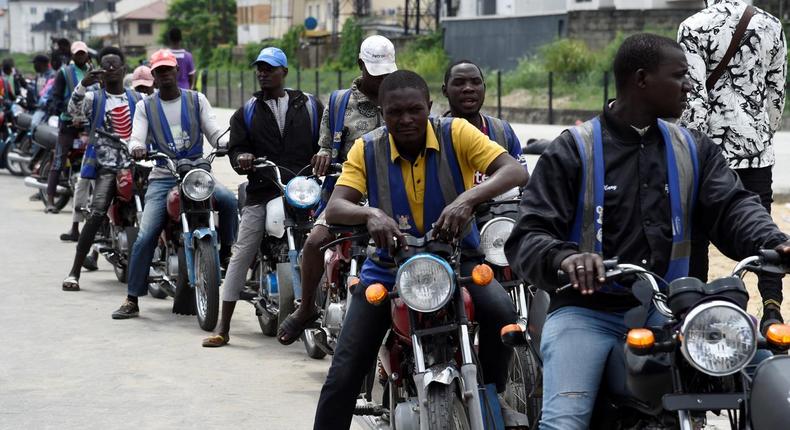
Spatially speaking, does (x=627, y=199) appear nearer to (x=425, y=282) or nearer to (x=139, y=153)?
(x=425, y=282)

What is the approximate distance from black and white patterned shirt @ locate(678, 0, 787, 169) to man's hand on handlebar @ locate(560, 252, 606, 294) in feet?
9.85

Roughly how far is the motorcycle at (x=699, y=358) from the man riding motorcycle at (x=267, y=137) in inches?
201

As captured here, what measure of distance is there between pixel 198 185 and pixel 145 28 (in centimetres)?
13661

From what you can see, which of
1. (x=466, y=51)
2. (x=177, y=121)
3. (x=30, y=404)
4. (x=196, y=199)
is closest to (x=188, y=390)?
(x=30, y=404)

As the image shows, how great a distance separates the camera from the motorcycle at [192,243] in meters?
9.55

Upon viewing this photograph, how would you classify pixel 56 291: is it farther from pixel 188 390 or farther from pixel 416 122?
pixel 416 122

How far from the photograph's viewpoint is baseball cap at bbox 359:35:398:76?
7891 mm

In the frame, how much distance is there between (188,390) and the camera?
25.9ft

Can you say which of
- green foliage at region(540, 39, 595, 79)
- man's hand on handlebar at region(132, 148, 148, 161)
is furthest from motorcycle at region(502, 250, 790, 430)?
green foliage at region(540, 39, 595, 79)

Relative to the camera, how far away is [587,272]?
3.93 meters

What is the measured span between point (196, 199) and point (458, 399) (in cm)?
493

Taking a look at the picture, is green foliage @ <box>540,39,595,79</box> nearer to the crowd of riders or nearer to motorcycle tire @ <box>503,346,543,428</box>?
the crowd of riders

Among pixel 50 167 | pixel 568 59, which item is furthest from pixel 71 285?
pixel 568 59

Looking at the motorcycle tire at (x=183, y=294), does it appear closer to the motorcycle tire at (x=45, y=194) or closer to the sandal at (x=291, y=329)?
the sandal at (x=291, y=329)
